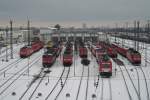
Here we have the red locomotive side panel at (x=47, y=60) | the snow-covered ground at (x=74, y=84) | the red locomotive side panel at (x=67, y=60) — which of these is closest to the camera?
the snow-covered ground at (x=74, y=84)

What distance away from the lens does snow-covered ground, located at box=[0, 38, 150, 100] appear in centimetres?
2627

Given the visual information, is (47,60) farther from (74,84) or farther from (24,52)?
(24,52)

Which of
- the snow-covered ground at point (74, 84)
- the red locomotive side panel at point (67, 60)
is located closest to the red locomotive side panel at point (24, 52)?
the snow-covered ground at point (74, 84)

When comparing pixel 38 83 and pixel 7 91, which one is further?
pixel 38 83

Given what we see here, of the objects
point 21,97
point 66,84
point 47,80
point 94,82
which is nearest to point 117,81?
point 94,82

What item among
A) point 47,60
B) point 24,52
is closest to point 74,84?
point 47,60

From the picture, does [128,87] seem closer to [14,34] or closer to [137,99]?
[137,99]

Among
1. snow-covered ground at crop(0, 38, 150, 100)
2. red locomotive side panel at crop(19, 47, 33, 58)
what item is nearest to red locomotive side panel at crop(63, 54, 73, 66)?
snow-covered ground at crop(0, 38, 150, 100)

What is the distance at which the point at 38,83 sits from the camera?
3183cm

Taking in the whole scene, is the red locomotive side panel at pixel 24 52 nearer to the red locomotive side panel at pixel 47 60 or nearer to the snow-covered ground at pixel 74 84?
the snow-covered ground at pixel 74 84

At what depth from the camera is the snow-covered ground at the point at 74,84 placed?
2627 cm

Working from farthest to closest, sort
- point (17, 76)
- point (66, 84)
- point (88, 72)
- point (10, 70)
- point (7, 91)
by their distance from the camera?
point (10, 70), point (88, 72), point (17, 76), point (66, 84), point (7, 91)

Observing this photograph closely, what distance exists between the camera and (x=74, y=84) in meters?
31.4

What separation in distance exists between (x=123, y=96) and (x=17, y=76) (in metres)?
16.5
